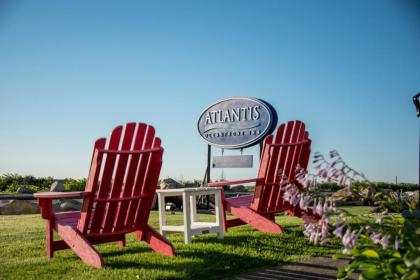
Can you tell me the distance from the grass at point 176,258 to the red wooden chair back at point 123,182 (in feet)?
1.17

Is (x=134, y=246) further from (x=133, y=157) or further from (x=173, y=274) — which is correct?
(x=173, y=274)

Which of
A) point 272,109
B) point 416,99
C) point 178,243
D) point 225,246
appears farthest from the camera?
point 272,109

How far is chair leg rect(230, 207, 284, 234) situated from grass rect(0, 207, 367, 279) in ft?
0.36

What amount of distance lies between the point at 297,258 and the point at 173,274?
1.41 metres

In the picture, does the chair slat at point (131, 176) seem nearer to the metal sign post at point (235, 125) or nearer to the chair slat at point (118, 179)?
the chair slat at point (118, 179)

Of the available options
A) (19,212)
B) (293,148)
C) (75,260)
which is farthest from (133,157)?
(19,212)

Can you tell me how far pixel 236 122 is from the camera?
11.8 m

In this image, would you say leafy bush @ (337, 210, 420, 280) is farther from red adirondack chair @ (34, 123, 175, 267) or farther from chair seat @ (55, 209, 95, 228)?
chair seat @ (55, 209, 95, 228)

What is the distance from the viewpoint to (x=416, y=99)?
381 centimetres

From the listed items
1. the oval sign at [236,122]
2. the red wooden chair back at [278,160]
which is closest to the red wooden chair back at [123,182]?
the red wooden chair back at [278,160]

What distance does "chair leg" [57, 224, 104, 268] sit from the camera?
3914 millimetres

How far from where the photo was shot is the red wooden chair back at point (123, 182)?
161 inches

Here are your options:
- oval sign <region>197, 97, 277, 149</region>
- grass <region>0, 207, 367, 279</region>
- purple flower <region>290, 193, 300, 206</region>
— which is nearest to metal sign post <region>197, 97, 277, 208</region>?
oval sign <region>197, 97, 277, 149</region>

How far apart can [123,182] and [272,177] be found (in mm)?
2291
